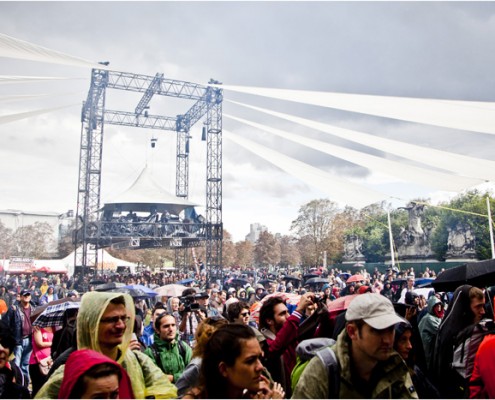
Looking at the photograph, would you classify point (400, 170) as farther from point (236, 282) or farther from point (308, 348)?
point (308, 348)

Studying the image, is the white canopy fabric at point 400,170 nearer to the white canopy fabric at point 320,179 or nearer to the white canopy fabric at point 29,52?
the white canopy fabric at point 320,179

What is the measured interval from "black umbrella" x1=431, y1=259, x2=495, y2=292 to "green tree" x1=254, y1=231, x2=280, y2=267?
48198mm

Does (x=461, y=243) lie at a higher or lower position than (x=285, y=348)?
higher

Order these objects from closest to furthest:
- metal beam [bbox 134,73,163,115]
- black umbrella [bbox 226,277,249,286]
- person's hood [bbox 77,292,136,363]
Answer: person's hood [bbox 77,292,136,363]
black umbrella [bbox 226,277,249,286]
metal beam [bbox 134,73,163,115]

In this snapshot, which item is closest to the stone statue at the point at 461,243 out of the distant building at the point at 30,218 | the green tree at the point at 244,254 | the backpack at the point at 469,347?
the backpack at the point at 469,347

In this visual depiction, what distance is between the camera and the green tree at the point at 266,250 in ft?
177

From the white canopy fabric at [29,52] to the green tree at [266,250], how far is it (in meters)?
41.4

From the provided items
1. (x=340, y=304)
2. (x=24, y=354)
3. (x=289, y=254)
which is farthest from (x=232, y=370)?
(x=289, y=254)

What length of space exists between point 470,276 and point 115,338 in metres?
4.06

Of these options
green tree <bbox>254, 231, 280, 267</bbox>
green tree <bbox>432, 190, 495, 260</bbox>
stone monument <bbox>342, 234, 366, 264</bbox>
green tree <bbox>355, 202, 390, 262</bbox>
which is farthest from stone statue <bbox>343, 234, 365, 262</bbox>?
green tree <bbox>254, 231, 280, 267</bbox>

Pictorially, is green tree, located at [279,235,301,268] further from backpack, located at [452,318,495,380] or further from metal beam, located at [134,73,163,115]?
backpack, located at [452,318,495,380]

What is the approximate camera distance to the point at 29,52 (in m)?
11.5

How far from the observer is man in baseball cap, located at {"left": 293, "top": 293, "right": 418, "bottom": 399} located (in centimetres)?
190

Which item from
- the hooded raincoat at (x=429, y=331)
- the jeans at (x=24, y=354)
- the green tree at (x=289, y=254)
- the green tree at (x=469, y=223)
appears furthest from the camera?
the green tree at (x=289, y=254)
